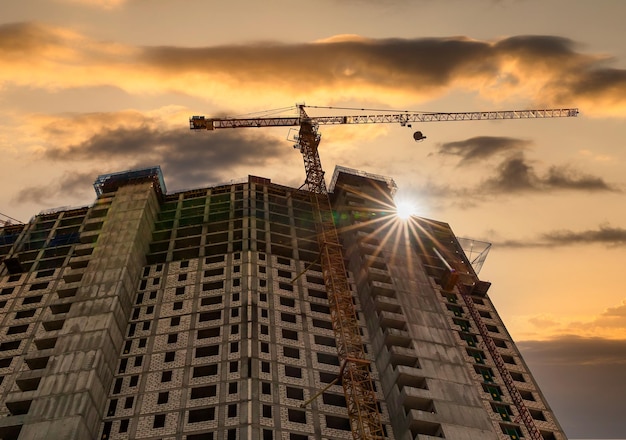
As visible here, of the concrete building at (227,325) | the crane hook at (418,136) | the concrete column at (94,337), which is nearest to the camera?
the concrete column at (94,337)

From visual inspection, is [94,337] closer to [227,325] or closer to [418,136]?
[227,325]

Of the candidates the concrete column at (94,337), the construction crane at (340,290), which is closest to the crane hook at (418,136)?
the construction crane at (340,290)

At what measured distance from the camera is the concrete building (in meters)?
55.0

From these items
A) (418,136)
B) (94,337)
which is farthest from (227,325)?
(418,136)

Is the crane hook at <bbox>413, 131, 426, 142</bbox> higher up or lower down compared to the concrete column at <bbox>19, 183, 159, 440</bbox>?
higher up

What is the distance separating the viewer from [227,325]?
209 feet

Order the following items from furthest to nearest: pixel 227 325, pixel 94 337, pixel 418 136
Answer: pixel 418 136
pixel 227 325
pixel 94 337

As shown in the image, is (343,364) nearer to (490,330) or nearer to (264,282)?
(264,282)

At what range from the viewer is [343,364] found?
5909 cm

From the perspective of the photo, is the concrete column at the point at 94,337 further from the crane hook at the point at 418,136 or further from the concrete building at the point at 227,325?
the crane hook at the point at 418,136

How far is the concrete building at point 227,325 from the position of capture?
55.0m

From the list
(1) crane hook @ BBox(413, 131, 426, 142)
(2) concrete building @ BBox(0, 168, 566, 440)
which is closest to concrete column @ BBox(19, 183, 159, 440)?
(2) concrete building @ BBox(0, 168, 566, 440)

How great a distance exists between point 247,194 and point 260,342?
3300cm

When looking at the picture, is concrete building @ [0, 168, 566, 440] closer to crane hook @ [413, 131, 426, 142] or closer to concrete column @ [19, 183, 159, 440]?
concrete column @ [19, 183, 159, 440]
